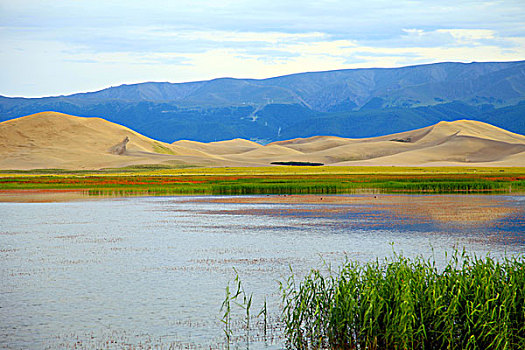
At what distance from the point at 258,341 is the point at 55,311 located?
615cm

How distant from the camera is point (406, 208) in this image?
160 ft

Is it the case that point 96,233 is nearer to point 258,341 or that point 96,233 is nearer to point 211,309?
point 211,309

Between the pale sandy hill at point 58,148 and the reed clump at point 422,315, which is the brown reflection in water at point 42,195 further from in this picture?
the pale sandy hill at point 58,148

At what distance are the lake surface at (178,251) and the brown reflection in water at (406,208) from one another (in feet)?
0.50

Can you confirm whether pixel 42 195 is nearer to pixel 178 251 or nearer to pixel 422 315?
pixel 178 251

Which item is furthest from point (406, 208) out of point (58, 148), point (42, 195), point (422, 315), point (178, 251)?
point (58, 148)

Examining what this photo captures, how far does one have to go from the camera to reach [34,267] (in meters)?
24.4

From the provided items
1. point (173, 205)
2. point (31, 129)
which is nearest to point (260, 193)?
point (173, 205)

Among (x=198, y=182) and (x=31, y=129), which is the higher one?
(x=31, y=129)

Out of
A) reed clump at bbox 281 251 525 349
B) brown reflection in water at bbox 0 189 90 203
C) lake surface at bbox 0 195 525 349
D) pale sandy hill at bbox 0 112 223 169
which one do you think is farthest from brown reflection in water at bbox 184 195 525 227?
pale sandy hill at bbox 0 112 223 169

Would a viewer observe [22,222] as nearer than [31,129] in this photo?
Yes

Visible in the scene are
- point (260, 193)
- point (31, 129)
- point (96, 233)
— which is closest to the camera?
point (96, 233)

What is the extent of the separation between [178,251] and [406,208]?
24.8m

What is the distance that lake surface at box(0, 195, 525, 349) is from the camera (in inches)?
645
